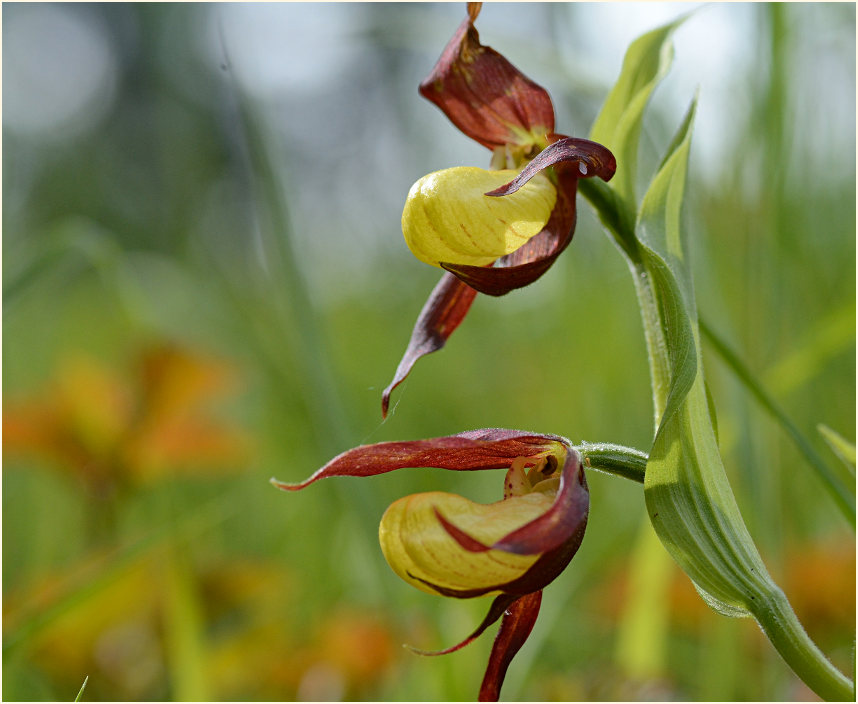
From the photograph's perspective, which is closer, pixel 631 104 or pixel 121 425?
pixel 631 104

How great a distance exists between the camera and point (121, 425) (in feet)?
3.89

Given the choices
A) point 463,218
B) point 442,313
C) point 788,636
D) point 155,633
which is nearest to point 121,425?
point 155,633

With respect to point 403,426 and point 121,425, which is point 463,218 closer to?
point 121,425

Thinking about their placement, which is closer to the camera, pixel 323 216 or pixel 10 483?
pixel 10 483

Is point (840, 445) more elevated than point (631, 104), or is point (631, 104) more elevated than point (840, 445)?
point (631, 104)

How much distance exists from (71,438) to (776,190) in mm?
991

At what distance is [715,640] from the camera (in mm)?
1011

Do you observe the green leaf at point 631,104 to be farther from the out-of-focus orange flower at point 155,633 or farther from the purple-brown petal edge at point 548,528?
the out-of-focus orange flower at point 155,633

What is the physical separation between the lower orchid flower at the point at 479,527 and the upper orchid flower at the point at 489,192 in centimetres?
6

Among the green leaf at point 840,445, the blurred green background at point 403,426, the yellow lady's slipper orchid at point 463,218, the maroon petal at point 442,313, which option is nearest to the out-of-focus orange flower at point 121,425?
the blurred green background at point 403,426

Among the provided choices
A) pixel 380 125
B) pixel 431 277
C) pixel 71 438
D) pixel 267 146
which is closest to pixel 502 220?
pixel 267 146

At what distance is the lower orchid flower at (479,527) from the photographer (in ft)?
1.47

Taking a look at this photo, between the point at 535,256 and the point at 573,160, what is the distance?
0.11 meters

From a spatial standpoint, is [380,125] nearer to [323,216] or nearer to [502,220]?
[323,216]
